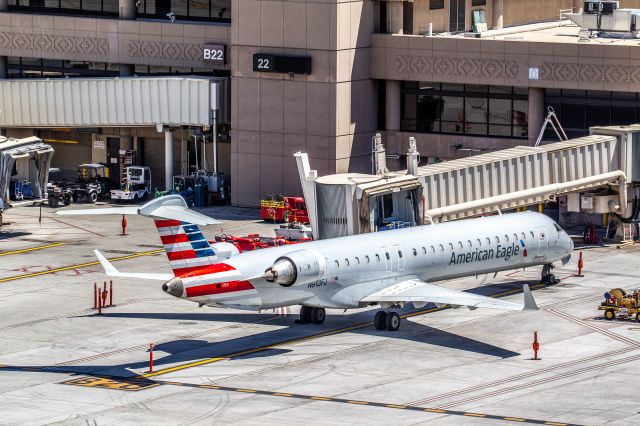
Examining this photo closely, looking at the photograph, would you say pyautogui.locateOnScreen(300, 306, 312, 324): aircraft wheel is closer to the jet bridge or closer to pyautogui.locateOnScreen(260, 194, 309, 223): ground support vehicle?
the jet bridge

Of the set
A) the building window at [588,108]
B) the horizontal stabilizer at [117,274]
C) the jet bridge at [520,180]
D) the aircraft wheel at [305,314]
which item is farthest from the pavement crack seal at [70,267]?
the building window at [588,108]

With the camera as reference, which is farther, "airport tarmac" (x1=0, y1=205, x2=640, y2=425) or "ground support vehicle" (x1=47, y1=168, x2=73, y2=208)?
"ground support vehicle" (x1=47, y1=168, x2=73, y2=208)

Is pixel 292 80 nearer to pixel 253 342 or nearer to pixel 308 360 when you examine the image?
pixel 253 342

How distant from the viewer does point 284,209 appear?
331 ft

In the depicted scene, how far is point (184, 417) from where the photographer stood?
180 ft

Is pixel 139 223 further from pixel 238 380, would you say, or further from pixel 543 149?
pixel 238 380

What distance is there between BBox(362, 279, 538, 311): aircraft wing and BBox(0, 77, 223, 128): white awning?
42308mm

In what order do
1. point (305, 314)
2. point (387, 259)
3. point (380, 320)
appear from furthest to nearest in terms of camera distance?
point (305, 314) < point (387, 259) < point (380, 320)

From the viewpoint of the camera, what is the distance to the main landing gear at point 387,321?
226ft

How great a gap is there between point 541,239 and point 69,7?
2087 inches

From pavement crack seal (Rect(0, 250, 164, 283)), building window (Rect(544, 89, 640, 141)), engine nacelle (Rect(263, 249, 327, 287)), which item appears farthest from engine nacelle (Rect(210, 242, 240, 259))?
building window (Rect(544, 89, 640, 141))

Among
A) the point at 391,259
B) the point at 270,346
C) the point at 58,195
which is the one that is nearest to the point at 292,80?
the point at 58,195

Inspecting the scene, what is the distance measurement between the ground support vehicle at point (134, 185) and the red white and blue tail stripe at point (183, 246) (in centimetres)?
4760

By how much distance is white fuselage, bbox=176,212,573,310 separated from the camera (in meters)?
64.9
